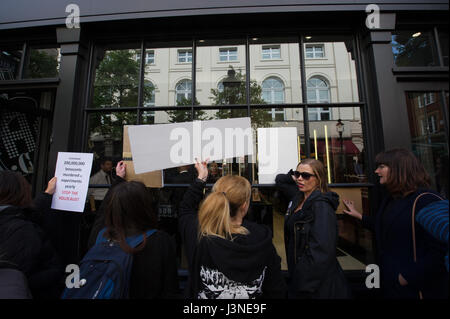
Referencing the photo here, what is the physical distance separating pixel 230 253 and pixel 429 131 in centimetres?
304

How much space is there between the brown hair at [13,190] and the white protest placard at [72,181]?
438 millimetres

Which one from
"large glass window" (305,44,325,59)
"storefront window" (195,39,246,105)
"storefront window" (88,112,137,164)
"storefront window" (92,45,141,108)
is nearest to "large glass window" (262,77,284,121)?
"storefront window" (195,39,246,105)

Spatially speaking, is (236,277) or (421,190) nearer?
(236,277)

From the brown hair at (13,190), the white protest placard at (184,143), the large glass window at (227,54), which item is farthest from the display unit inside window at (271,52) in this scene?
the brown hair at (13,190)

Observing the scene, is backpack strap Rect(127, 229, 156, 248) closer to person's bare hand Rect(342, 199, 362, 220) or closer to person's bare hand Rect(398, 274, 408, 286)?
person's bare hand Rect(398, 274, 408, 286)

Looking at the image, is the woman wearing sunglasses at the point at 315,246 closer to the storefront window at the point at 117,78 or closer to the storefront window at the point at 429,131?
the storefront window at the point at 429,131

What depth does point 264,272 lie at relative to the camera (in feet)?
4.83

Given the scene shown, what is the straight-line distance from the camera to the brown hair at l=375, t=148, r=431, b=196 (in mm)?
1782

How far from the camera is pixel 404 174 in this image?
179cm
